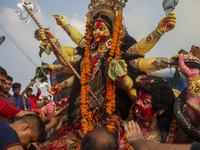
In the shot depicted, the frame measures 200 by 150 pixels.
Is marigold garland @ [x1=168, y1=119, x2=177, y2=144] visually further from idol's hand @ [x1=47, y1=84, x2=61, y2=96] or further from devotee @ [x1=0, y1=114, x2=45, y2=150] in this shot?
idol's hand @ [x1=47, y1=84, x2=61, y2=96]

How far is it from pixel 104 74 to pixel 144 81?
3.19ft

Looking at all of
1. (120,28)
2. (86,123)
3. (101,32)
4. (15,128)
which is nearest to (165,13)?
(120,28)

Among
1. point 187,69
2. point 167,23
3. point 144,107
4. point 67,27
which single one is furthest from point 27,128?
point 67,27

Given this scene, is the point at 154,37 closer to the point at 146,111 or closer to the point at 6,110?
the point at 146,111

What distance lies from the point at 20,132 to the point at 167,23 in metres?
2.61

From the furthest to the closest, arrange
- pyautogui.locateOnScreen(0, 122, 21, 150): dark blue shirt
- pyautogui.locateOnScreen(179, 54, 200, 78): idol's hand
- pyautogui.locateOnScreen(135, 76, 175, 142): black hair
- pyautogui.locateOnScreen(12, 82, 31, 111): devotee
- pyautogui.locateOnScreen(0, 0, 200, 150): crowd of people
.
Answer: pyautogui.locateOnScreen(12, 82, 31, 111): devotee
pyautogui.locateOnScreen(135, 76, 175, 142): black hair
pyautogui.locateOnScreen(179, 54, 200, 78): idol's hand
pyautogui.locateOnScreen(0, 0, 200, 150): crowd of people
pyautogui.locateOnScreen(0, 122, 21, 150): dark blue shirt

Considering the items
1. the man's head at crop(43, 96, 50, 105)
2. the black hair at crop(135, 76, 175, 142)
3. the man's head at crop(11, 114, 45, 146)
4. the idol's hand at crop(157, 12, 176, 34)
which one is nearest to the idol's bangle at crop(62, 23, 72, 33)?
the idol's hand at crop(157, 12, 176, 34)

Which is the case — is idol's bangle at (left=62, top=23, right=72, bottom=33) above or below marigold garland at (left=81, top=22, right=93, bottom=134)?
above

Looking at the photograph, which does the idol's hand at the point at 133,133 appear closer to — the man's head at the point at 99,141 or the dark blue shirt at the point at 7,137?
the man's head at the point at 99,141

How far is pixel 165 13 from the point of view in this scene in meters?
3.38

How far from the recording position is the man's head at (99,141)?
1.60m

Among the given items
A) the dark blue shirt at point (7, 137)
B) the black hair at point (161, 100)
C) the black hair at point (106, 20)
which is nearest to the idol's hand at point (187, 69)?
the black hair at point (161, 100)

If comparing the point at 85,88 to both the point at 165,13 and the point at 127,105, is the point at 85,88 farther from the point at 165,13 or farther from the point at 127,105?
the point at 165,13

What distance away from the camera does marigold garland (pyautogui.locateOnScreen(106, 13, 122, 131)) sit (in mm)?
3444
